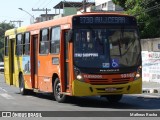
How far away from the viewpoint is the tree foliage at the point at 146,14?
3800 centimetres

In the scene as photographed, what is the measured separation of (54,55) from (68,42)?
1.57m

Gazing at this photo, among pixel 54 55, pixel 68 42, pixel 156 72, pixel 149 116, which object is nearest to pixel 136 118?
pixel 149 116

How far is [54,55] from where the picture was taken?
736 inches

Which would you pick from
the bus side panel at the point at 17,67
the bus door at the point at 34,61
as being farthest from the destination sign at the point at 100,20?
the bus side panel at the point at 17,67

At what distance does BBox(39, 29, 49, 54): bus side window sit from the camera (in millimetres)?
19739

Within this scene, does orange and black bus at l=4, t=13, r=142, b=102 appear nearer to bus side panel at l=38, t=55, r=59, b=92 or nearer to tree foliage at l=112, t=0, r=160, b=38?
bus side panel at l=38, t=55, r=59, b=92

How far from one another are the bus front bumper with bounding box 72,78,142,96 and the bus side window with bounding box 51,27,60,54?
2.06 m

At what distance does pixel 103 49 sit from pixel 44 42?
364 cm

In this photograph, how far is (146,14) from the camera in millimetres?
38531

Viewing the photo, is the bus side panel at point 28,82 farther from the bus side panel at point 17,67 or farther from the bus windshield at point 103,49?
the bus windshield at point 103,49

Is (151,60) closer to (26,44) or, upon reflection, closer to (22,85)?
(22,85)

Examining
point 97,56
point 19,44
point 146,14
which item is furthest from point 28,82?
point 146,14

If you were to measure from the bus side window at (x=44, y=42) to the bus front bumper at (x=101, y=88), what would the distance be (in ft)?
10.9

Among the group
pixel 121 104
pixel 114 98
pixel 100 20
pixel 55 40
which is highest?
pixel 100 20
